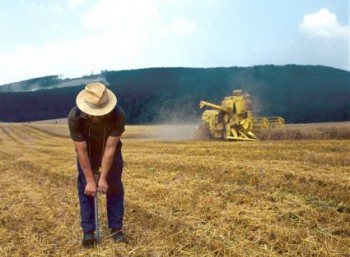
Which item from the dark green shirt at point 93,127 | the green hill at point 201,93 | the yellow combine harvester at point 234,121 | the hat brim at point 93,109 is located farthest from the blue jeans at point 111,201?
the green hill at point 201,93

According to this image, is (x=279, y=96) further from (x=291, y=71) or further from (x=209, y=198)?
(x=209, y=198)

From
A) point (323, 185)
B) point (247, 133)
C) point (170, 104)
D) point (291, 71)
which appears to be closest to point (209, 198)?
point (323, 185)

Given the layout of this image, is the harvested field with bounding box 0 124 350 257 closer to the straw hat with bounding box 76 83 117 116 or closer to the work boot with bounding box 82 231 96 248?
the work boot with bounding box 82 231 96 248

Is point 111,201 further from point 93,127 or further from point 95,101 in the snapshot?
point 95,101

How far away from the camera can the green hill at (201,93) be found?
53.4 m

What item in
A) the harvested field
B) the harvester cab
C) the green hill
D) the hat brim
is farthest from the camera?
the green hill

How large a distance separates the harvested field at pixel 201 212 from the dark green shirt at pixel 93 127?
4.38ft

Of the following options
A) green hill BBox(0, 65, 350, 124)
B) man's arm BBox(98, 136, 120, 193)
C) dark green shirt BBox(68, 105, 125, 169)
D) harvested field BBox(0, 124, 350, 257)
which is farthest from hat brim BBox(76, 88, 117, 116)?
green hill BBox(0, 65, 350, 124)

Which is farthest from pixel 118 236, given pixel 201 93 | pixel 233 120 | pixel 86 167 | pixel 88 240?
pixel 201 93

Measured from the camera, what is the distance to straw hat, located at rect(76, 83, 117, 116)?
14.0 feet

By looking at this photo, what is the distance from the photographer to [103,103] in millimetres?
4352

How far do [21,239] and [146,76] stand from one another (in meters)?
84.6

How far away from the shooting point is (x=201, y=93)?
67375 mm

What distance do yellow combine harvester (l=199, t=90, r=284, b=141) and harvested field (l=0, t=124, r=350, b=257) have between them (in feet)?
40.7
